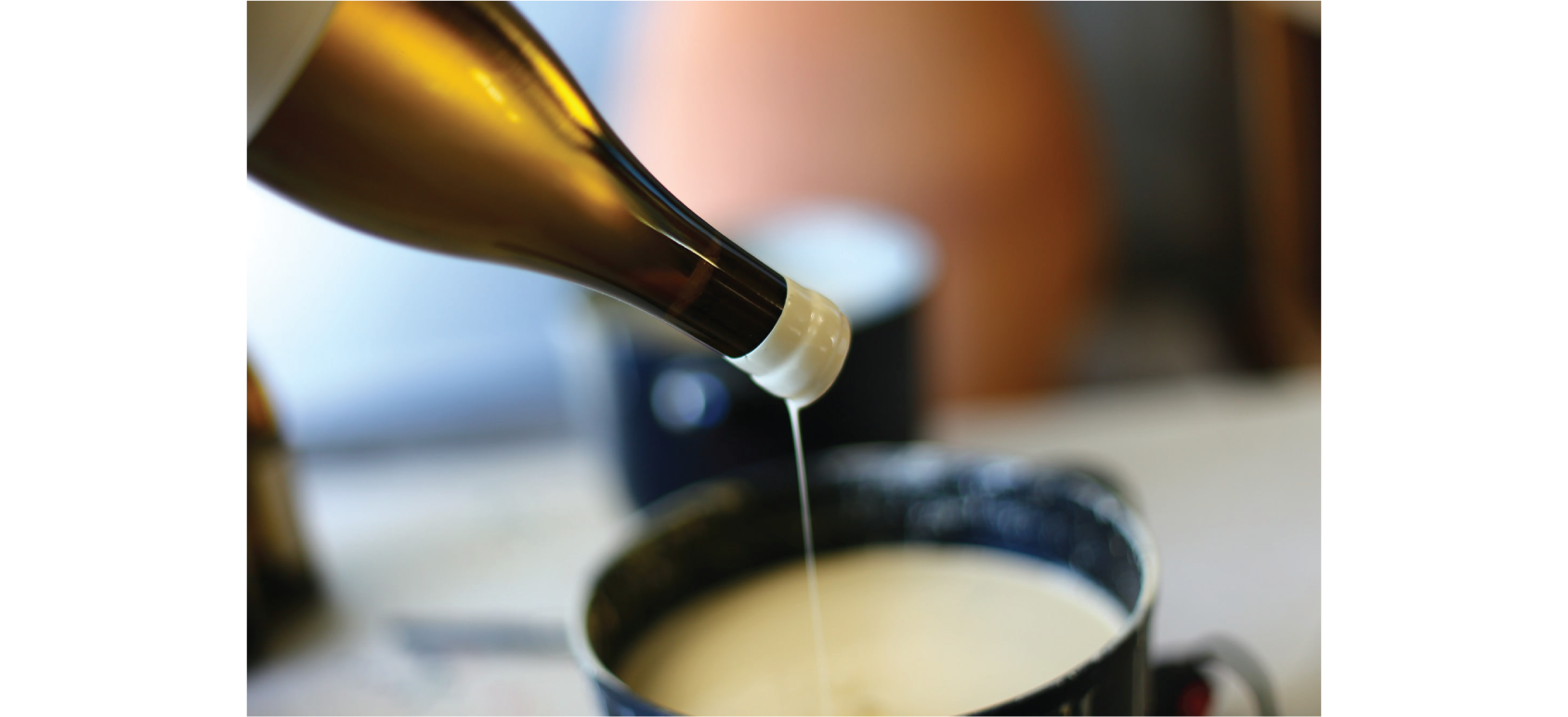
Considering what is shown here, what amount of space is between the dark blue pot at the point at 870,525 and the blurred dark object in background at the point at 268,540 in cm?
21

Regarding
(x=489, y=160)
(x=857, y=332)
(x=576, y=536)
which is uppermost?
(x=489, y=160)

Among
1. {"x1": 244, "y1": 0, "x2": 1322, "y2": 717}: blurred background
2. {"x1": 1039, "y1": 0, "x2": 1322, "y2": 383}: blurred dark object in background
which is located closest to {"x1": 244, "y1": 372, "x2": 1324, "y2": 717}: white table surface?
{"x1": 244, "y1": 0, "x2": 1322, "y2": 717}: blurred background

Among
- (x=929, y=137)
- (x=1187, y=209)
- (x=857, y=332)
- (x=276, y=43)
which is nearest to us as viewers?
(x=276, y=43)

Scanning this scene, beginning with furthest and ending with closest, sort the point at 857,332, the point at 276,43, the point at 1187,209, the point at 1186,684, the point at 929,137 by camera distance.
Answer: the point at 1187,209, the point at 929,137, the point at 857,332, the point at 1186,684, the point at 276,43

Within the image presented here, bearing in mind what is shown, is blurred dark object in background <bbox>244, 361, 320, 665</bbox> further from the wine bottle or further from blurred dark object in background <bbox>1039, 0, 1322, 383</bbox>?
blurred dark object in background <bbox>1039, 0, 1322, 383</bbox>

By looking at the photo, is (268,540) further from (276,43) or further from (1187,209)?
(1187,209)

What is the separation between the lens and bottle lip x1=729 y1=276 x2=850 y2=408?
0.30 m

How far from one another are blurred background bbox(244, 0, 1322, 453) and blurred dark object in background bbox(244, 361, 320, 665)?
0.02 metres

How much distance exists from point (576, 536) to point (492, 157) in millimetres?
370

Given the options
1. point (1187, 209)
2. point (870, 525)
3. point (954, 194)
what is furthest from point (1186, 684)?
point (1187, 209)

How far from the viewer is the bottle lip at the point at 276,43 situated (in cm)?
28

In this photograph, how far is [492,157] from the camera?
0.30m

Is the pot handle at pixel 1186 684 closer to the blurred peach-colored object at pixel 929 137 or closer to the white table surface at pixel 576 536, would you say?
the white table surface at pixel 576 536
